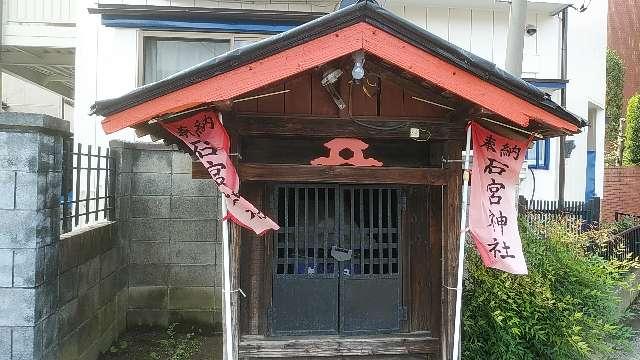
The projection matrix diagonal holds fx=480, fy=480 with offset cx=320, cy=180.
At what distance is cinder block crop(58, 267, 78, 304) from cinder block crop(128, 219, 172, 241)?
2.19 meters

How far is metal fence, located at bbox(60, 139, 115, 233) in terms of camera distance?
512 cm

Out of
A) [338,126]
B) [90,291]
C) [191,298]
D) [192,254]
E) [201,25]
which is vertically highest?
[201,25]

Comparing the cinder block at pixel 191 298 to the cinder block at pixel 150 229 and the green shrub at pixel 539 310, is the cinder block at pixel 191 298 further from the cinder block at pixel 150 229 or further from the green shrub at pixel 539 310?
the green shrub at pixel 539 310

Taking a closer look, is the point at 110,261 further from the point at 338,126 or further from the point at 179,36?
the point at 338,126

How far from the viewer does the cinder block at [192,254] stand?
7559 mm

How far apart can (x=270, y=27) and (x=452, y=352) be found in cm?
594

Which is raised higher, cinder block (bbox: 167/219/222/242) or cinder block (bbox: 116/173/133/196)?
cinder block (bbox: 116/173/133/196)

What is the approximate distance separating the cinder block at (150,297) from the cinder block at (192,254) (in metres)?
0.51

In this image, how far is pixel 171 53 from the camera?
834 cm

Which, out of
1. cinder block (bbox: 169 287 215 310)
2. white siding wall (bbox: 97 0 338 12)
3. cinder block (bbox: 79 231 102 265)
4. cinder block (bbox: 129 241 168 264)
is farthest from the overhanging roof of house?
white siding wall (bbox: 97 0 338 12)

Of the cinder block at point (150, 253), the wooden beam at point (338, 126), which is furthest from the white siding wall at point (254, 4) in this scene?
the wooden beam at point (338, 126)

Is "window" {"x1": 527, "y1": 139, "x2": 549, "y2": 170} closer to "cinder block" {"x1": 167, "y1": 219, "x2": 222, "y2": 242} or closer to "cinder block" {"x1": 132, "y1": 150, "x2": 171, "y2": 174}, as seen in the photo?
"cinder block" {"x1": 167, "y1": 219, "x2": 222, "y2": 242}

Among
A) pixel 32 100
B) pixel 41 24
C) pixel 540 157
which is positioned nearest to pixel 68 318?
pixel 41 24

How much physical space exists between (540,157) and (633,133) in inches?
286
